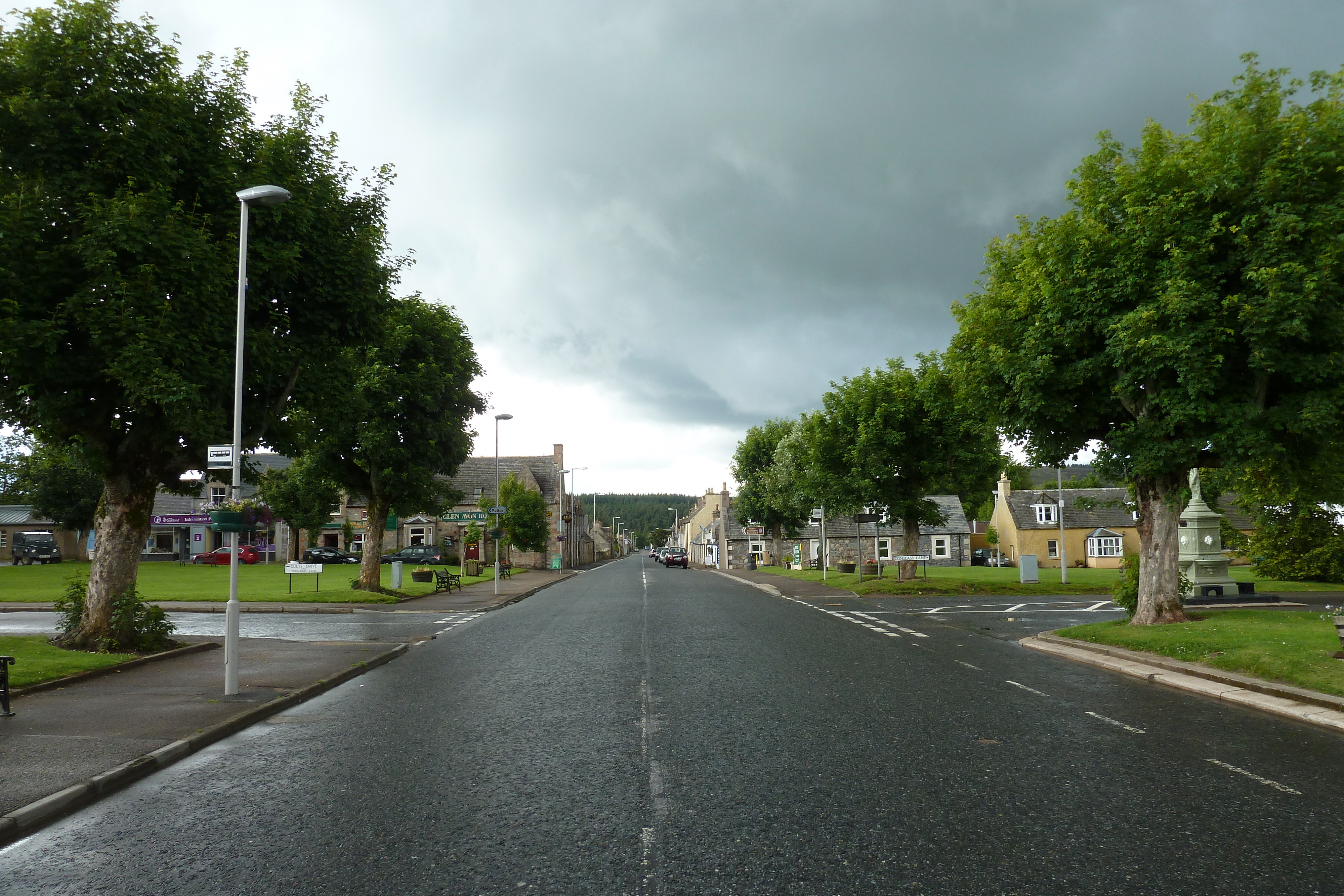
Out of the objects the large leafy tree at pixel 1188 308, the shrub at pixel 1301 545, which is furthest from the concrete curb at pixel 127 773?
the shrub at pixel 1301 545

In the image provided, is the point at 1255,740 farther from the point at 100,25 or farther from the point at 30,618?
the point at 30,618

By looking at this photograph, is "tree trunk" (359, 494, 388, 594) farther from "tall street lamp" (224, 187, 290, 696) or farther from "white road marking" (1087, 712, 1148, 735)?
"white road marking" (1087, 712, 1148, 735)

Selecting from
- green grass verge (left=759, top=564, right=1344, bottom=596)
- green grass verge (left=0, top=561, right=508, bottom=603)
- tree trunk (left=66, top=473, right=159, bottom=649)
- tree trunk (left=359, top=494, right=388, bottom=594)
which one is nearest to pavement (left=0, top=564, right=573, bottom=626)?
green grass verge (left=0, top=561, right=508, bottom=603)

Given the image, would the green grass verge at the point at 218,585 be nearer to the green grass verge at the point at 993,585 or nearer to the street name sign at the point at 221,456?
the street name sign at the point at 221,456

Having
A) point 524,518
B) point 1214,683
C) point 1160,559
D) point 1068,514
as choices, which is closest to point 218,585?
point 524,518

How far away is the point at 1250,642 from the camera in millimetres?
12820

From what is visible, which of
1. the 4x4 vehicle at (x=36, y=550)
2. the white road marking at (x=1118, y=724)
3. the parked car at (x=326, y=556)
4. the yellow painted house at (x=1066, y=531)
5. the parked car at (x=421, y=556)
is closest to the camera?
the white road marking at (x=1118, y=724)

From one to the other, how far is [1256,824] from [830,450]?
30424 millimetres

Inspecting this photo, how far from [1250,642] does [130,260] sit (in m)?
17.8

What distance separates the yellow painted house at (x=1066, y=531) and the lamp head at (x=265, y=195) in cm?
6060

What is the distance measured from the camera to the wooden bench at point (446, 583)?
110 ft

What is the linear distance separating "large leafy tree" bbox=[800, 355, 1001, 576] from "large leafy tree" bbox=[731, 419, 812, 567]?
2173 cm

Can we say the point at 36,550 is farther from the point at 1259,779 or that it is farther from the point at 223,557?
the point at 1259,779

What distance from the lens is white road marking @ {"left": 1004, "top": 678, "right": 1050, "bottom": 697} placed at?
1028cm
